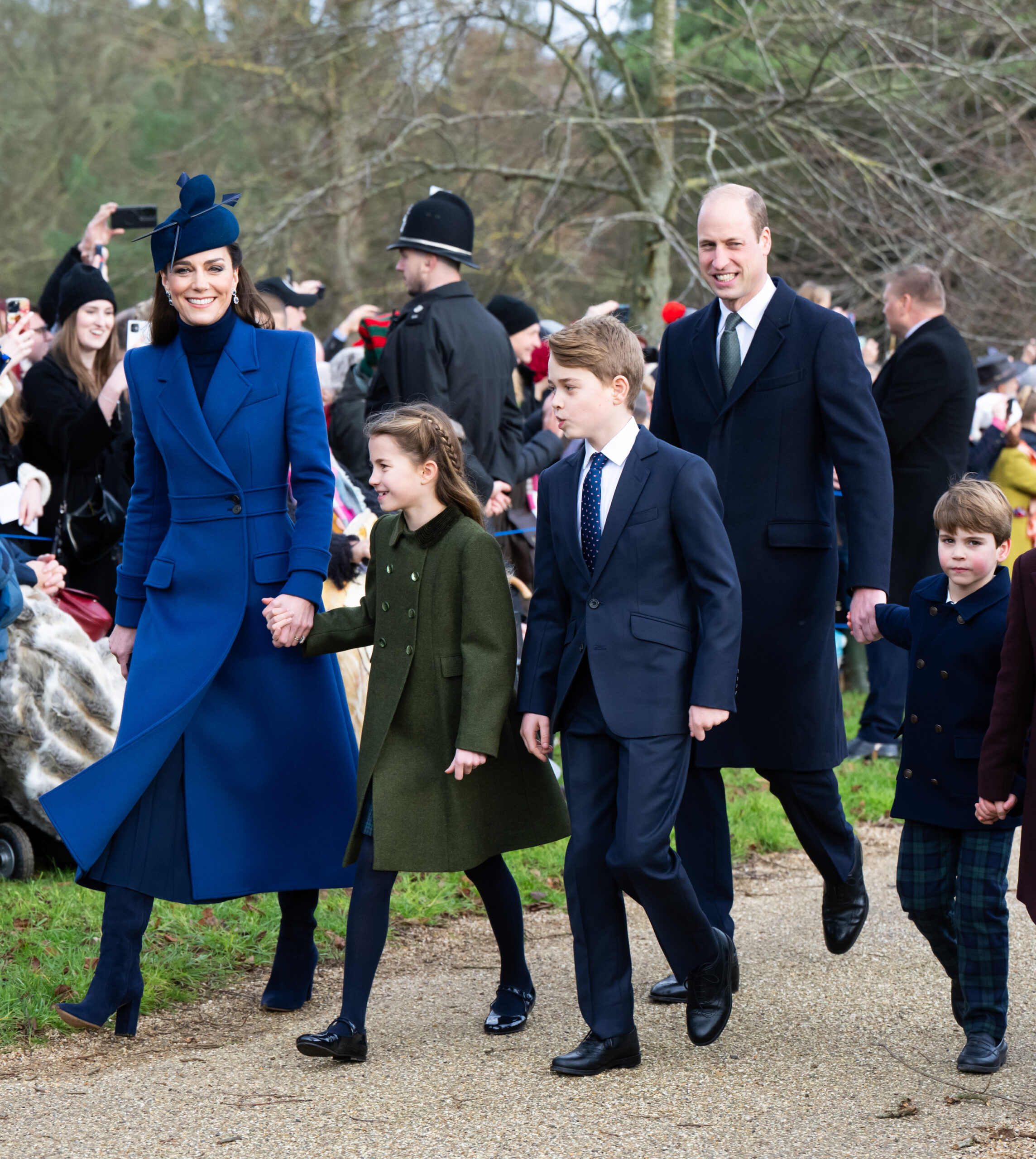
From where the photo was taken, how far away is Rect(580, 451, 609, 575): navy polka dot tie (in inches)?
143

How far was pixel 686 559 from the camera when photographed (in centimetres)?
357

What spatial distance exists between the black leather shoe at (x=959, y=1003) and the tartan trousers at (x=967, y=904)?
0.02 m

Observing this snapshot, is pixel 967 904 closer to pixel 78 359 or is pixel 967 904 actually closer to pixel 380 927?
pixel 380 927

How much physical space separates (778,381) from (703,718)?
106 cm

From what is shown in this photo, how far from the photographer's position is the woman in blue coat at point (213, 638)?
3.75 m

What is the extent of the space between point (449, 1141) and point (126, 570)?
175cm

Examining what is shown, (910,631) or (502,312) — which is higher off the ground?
(502,312)

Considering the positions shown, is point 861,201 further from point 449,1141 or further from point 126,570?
point 449,1141

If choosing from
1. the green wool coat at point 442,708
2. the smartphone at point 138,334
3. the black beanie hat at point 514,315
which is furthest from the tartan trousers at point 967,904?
the black beanie hat at point 514,315

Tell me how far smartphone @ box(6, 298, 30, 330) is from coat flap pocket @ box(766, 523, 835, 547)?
3.27m

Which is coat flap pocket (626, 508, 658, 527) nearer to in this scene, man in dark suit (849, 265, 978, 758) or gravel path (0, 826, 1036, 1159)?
gravel path (0, 826, 1036, 1159)

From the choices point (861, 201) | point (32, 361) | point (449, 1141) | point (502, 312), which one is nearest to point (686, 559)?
point (449, 1141)

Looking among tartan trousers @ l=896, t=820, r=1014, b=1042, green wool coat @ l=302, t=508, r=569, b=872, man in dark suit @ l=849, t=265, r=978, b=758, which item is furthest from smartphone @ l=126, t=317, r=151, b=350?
man in dark suit @ l=849, t=265, r=978, b=758

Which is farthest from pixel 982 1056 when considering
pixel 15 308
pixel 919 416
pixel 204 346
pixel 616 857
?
pixel 15 308
